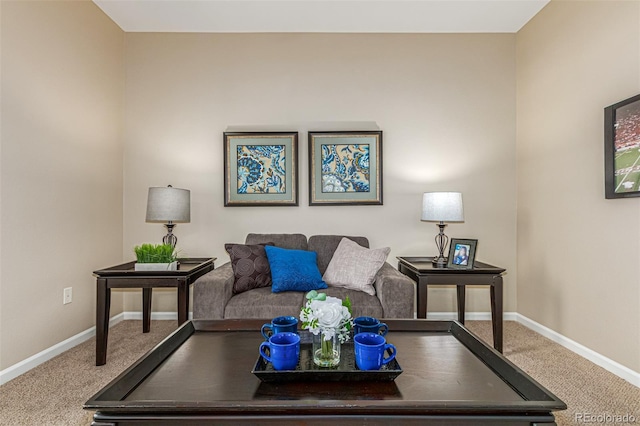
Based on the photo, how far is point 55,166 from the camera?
2.55m

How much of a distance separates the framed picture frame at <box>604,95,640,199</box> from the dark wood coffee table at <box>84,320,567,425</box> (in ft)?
5.11

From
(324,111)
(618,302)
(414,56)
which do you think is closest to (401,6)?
(414,56)

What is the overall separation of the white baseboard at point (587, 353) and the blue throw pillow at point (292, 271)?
1892 millimetres

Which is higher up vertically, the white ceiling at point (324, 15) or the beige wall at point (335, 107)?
the white ceiling at point (324, 15)

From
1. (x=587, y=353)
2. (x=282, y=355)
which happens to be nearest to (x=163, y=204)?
(x=282, y=355)

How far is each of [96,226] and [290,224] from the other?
1656 millimetres

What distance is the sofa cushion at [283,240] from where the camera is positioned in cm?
297

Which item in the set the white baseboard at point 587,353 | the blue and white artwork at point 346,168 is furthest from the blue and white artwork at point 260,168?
the white baseboard at point 587,353

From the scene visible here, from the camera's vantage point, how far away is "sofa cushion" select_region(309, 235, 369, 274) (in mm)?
2924

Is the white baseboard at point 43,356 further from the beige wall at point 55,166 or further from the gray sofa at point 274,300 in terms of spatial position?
the gray sofa at point 274,300

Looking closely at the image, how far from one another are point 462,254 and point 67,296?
304cm

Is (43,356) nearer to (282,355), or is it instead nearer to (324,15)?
(282,355)

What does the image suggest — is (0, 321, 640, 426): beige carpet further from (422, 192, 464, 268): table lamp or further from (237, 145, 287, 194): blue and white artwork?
(237, 145, 287, 194): blue and white artwork

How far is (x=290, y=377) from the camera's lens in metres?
1.22
